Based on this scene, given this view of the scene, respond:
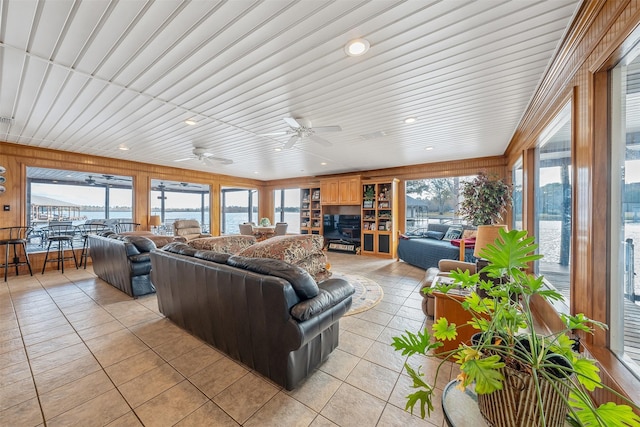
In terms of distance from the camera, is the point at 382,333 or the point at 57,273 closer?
the point at 382,333

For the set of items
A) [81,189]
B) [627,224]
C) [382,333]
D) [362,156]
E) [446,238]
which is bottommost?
[382,333]

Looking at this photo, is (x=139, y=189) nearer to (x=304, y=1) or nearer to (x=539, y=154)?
(x=304, y=1)

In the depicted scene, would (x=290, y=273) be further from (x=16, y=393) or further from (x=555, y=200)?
(x=555, y=200)

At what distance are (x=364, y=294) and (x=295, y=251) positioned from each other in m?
1.75

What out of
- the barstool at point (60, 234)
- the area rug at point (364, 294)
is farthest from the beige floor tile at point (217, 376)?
the barstool at point (60, 234)

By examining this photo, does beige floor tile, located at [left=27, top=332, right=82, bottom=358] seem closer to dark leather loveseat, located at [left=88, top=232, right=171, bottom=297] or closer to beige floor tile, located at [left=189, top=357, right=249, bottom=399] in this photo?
dark leather loveseat, located at [left=88, top=232, right=171, bottom=297]

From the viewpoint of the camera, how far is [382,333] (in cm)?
263

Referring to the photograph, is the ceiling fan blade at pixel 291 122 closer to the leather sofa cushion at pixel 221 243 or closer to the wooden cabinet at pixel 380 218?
the leather sofa cushion at pixel 221 243

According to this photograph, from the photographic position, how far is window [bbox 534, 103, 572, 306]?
2234mm

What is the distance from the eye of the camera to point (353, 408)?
164 cm

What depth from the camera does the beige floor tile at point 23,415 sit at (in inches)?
59.3

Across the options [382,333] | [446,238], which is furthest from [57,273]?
[446,238]

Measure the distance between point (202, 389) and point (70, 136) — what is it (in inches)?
199

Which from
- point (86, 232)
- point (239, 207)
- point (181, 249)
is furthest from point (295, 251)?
point (239, 207)
